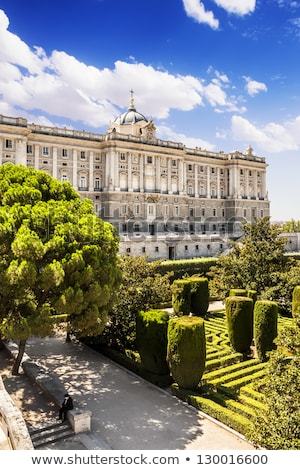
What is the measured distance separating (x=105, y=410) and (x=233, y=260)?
47.8 ft

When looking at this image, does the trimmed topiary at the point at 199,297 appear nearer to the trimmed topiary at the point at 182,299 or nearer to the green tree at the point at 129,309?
the trimmed topiary at the point at 182,299

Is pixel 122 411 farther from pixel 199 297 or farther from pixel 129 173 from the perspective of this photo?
Answer: pixel 129 173

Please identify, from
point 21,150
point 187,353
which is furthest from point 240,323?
point 21,150

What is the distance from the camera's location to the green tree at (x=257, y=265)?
23.4 metres

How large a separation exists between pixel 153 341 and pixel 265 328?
4875 millimetres

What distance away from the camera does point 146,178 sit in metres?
53.9

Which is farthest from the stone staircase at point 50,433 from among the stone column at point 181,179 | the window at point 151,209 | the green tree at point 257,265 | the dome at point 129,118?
the dome at point 129,118

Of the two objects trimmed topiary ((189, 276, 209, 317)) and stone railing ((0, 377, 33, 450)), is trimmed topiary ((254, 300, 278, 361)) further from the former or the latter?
stone railing ((0, 377, 33, 450))

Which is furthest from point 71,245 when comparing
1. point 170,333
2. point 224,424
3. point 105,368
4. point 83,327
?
point 224,424

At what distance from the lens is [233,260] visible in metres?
24.4

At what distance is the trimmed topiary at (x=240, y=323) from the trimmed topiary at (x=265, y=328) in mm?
778

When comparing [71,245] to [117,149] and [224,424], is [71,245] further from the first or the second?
[117,149]

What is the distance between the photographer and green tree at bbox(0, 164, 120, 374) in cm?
1145

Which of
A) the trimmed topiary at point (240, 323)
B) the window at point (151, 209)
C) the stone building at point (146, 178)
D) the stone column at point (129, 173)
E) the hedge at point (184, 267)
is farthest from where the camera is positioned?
the window at point (151, 209)
